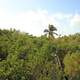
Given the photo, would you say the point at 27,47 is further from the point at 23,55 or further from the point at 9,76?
the point at 9,76

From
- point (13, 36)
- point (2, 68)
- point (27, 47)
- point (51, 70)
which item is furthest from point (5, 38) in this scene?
point (51, 70)

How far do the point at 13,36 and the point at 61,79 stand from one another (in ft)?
27.7

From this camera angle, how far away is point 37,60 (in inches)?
1064

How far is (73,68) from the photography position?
25.8 metres

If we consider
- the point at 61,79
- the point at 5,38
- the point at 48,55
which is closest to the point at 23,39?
the point at 5,38

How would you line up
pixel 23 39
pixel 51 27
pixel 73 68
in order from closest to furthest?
pixel 73 68, pixel 23 39, pixel 51 27

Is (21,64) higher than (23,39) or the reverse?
the reverse

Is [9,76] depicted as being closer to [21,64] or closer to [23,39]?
[21,64]

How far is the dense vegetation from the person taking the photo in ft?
85.7

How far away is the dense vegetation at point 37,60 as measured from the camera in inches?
1028

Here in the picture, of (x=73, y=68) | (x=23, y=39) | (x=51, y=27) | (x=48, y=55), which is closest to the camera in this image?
(x=73, y=68)

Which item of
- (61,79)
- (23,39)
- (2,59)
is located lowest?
(61,79)

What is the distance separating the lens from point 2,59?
94.3ft

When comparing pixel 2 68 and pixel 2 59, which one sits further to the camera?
pixel 2 59
